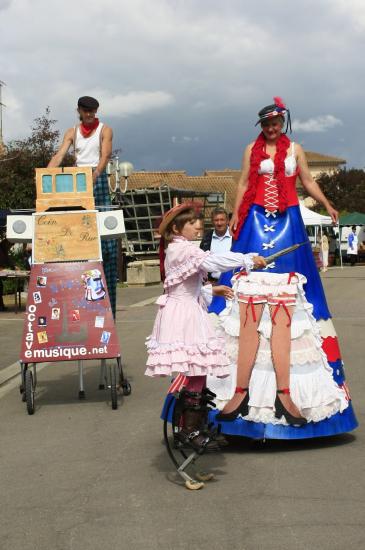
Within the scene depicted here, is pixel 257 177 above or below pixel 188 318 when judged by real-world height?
above

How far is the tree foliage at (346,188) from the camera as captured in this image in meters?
73.2

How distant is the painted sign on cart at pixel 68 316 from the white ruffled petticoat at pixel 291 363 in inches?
79.1

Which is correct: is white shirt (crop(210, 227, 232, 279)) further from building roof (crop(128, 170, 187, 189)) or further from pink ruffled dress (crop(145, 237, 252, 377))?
building roof (crop(128, 170, 187, 189))

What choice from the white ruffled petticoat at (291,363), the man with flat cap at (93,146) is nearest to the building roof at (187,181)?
the man with flat cap at (93,146)

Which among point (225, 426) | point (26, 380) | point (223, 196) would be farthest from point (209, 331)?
point (223, 196)

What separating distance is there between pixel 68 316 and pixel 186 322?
9.53 ft

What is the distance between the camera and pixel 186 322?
17.5ft

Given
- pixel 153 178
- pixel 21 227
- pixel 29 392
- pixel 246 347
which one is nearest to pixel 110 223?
pixel 21 227

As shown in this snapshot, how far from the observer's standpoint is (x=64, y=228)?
26.8 ft

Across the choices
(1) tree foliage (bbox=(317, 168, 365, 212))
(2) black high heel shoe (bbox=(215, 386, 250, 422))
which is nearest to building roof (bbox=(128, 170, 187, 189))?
(1) tree foliage (bbox=(317, 168, 365, 212))

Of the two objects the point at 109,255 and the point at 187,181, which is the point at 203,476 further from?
the point at 187,181

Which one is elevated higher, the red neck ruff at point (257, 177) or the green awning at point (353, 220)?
the green awning at point (353, 220)

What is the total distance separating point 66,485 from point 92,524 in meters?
0.83

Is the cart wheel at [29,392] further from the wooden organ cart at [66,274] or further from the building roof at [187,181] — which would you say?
the building roof at [187,181]
